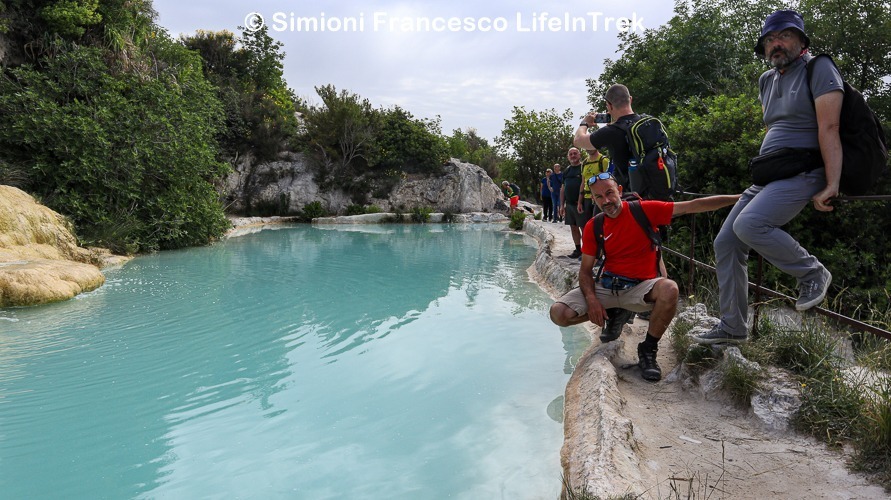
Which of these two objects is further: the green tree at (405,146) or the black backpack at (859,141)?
the green tree at (405,146)

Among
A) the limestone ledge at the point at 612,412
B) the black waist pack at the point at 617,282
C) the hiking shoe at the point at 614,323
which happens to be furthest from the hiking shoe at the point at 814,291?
the hiking shoe at the point at 614,323

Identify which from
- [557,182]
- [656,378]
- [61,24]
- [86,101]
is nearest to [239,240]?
[86,101]

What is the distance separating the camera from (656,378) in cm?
359

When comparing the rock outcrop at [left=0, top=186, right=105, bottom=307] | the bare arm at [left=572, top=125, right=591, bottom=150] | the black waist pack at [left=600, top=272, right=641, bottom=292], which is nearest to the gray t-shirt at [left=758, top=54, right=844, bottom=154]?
the black waist pack at [left=600, top=272, right=641, bottom=292]

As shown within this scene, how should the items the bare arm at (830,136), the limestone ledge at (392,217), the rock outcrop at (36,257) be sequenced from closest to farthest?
the bare arm at (830,136)
the rock outcrop at (36,257)
the limestone ledge at (392,217)

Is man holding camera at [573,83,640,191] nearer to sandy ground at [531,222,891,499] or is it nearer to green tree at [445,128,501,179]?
sandy ground at [531,222,891,499]

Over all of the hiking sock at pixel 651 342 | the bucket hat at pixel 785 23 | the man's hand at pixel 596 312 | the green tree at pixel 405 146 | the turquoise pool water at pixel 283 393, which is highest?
the green tree at pixel 405 146

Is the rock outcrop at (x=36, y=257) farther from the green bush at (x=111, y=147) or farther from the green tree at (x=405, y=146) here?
the green tree at (x=405, y=146)

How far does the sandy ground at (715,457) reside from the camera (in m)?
2.21

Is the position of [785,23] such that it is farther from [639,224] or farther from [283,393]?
[283,393]

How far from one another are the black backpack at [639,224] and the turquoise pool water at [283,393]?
1.09m

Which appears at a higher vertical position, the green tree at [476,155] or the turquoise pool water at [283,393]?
the green tree at [476,155]

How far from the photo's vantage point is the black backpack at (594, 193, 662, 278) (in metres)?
3.58

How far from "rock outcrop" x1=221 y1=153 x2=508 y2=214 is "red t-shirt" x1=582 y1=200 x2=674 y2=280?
19.2 m
